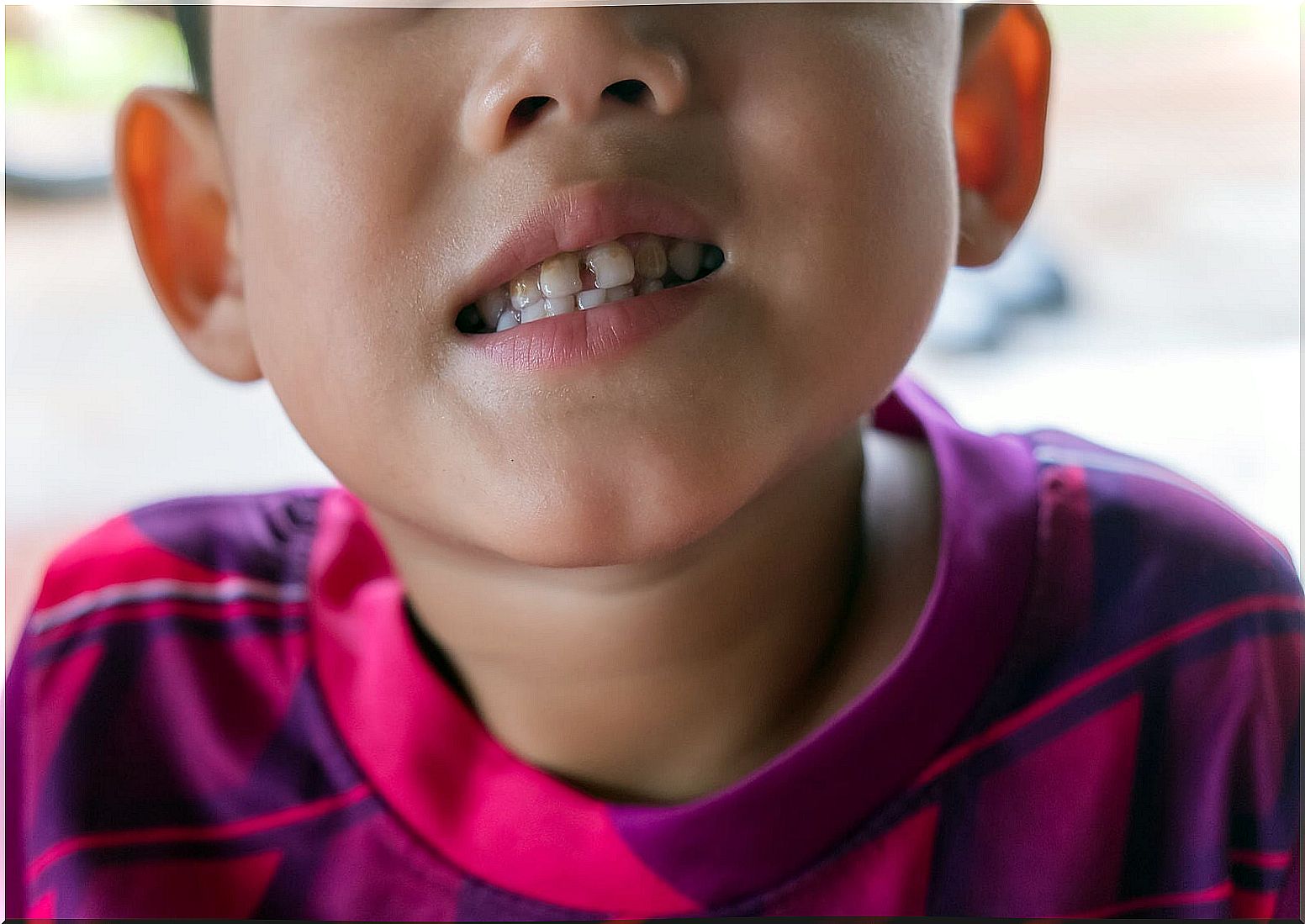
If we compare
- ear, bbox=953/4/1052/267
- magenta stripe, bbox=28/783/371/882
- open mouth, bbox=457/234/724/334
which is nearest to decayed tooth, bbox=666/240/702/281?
open mouth, bbox=457/234/724/334

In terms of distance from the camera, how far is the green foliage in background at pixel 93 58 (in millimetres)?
460

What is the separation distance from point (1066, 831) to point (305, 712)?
0.29m

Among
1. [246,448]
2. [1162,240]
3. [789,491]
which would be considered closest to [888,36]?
[789,491]

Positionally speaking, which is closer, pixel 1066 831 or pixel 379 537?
pixel 1066 831

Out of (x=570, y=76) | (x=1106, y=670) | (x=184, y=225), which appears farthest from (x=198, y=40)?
(x=1106, y=670)

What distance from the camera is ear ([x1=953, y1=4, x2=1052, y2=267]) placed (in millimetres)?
452

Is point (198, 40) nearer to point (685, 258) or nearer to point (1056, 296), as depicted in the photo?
point (685, 258)

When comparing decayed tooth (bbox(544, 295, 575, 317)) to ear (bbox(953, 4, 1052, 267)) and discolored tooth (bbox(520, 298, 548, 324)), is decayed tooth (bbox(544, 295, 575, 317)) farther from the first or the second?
ear (bbox(953, 4, 1052, 267))

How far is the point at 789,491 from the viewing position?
17.1 inches

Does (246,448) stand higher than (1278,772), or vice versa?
(246,448)

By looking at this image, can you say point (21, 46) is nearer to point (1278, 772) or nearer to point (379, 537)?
point (379, 537)

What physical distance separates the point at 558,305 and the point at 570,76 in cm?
6

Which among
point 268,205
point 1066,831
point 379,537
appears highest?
point 268,205

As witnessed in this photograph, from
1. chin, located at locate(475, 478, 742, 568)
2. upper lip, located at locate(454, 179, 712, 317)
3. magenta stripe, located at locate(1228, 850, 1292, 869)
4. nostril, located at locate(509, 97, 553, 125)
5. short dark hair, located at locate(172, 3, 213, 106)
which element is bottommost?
magenta stripe, located at locate(1228, 850, 1292, 869)
